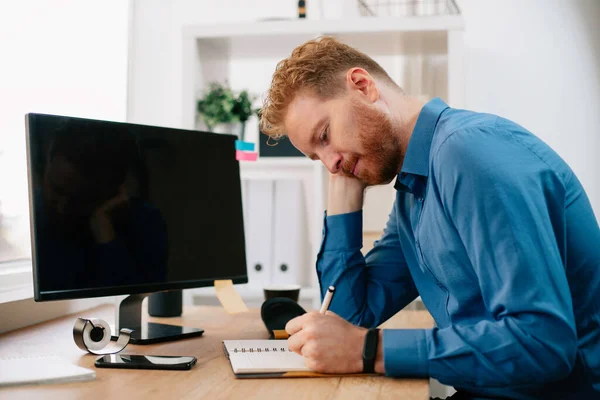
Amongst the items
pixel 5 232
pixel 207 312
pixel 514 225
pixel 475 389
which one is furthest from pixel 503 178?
pixel 5 232

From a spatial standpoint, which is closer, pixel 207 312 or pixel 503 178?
pixel 503 178

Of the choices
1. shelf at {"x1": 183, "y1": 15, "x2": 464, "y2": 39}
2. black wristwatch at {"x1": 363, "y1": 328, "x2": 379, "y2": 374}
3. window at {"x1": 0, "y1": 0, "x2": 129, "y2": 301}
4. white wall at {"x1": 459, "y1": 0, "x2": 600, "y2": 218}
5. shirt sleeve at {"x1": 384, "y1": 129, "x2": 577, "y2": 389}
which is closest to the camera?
shirt sleeve at {"x1": 384, "y1": 129, "x2": 577, "y2": 389}

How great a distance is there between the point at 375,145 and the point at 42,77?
122cm

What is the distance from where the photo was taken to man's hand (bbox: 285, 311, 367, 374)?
1.02m

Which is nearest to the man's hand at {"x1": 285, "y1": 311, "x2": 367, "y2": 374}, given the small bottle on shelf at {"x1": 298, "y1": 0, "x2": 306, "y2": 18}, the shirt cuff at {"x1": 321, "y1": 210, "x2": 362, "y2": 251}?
the shirt cuff at {"x1": 321, "y1": 210, "x2": 362, "y2": 251}

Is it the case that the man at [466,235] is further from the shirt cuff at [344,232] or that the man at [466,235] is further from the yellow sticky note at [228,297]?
the yellow sticky note at [228,297]

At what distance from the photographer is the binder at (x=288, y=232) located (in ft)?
7.38

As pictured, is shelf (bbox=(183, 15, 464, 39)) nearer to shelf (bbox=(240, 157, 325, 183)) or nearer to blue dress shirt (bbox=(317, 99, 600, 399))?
→ shelf (bbox=(240, 157, 325, 183))

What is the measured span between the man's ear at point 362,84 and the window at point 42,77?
0.95m

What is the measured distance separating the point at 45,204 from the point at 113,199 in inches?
5.9

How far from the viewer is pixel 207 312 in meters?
1.80

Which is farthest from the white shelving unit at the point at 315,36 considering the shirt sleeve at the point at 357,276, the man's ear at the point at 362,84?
the man's ear at the point at 362,84

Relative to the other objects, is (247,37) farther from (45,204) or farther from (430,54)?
(45,204)

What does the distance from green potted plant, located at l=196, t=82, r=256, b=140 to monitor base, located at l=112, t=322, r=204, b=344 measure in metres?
1.01
